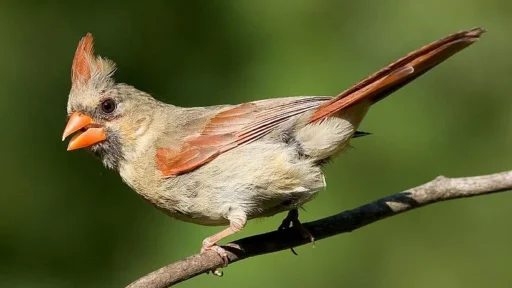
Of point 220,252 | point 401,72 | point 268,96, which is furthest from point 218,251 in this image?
point 268,96

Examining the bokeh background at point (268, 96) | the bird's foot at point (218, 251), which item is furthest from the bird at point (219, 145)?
the bokeh background at point (268, 96)

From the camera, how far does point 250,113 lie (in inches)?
147

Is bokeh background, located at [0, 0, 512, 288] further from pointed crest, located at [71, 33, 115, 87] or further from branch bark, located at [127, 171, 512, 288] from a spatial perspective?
pointed crest, located at [71, 33, 115, 87]

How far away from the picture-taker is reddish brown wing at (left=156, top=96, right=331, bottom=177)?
3639 millimetres

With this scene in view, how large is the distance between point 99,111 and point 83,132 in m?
0.11

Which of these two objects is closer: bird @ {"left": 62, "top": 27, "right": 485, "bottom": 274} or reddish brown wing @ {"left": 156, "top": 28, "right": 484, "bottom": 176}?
reddish brown wing @ {"left": 156, "top": 28, "right": 484, "bottom": 176}

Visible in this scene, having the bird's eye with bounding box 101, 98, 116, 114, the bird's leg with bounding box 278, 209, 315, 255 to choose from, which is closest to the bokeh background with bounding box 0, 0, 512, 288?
the bird's leg with bounding box 278, 209, 315, 255

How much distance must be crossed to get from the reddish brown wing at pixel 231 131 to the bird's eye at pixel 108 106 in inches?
10.5

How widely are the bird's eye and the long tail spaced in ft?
2.81

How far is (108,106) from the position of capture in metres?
3.77

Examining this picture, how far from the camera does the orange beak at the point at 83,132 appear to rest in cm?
365

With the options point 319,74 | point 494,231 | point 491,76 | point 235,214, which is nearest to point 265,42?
point 319,74

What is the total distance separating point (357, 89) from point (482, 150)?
205cm

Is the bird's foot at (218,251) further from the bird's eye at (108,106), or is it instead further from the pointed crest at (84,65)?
the pointed crest at (84,65)
